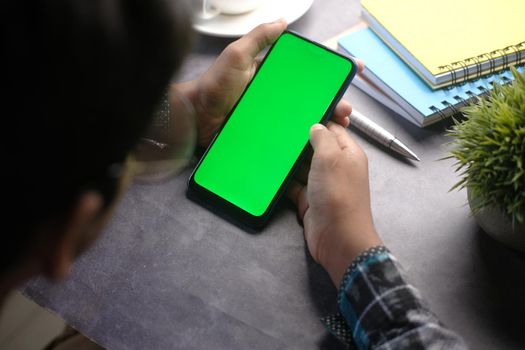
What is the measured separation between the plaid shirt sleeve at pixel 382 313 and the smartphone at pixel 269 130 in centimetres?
14

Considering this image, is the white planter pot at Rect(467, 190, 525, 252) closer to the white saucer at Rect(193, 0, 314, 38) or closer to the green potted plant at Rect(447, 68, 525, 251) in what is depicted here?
the green potted plant at Rect(447, 68, 525, 251)

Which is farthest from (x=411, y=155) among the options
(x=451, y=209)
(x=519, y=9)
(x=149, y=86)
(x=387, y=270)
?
(x=149, y=86)

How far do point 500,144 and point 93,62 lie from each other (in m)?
0.43

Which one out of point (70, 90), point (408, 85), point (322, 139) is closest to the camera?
point (70, 90)

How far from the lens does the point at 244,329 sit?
2.06ft

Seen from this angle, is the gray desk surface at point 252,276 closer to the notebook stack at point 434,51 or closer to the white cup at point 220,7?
the notebook stack at point 434,51

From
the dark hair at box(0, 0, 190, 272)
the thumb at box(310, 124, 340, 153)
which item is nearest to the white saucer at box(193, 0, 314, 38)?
the thumb at box(310, 124, 340, 153)

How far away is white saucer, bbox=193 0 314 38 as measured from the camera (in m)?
0.88

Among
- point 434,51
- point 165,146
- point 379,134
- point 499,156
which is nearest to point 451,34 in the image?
point 434,51

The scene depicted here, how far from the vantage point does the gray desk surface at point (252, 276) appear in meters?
0.63

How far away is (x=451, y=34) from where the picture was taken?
0.85m

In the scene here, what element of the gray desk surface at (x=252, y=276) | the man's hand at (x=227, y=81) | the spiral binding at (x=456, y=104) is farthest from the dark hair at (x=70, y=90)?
the spiral binding at (x=456, y=104)

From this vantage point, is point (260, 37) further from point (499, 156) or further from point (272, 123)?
point (499, 156)

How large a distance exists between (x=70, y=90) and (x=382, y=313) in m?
0.41
